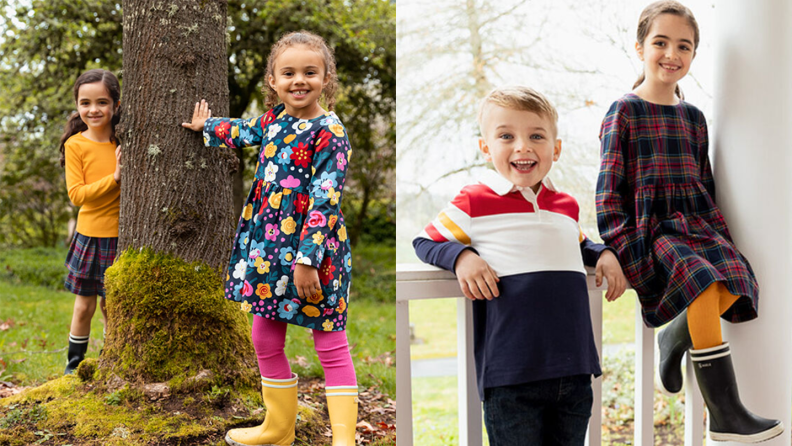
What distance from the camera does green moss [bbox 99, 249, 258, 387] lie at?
217 cm

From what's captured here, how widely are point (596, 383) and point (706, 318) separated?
0.42m

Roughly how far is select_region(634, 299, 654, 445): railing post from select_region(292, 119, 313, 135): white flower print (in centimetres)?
129

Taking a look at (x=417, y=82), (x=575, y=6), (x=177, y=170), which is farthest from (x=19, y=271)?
(x=575, y=6)

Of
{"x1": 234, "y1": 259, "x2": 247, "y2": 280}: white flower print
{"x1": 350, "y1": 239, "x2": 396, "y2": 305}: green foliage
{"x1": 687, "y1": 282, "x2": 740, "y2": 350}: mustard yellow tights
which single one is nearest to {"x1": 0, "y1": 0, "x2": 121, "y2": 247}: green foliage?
{"x1": 350, "y1": 239, "x2": 396, "y2": 305}: green foliage

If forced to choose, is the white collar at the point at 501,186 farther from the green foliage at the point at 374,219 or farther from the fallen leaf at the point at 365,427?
the green foliage at the point at 374,219

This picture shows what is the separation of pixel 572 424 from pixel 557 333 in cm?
29

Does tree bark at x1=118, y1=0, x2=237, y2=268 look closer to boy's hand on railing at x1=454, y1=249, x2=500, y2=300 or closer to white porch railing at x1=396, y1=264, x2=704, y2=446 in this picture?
white porch railing at x1=396, y1=264, x2=704, y2=446

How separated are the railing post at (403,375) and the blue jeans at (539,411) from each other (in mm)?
262

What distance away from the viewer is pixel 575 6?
4535 millimetres

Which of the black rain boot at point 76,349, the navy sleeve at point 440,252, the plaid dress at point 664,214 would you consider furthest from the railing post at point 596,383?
the black rain boot at point 76,349

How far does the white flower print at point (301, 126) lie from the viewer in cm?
190

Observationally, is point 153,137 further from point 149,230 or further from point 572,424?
point 572,424

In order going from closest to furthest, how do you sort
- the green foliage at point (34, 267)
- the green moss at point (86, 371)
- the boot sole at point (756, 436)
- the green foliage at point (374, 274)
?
the boot sole at point (756, 436) < the green moss at point (86, 371) < the green foliage at point (34, 267) < the green foliage at point (374, 274)

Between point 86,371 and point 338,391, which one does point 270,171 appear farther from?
point 86,371
